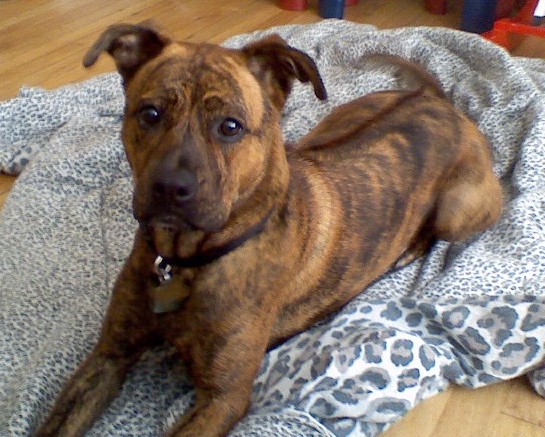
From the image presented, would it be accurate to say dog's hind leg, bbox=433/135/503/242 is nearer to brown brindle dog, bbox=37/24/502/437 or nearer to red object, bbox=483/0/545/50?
brown brindle dog, bbox=37/24/502/437

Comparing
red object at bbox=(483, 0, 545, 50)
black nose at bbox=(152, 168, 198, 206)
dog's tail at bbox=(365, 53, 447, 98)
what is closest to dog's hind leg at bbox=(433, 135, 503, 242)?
dog's tail at bbox=(365, 53, 447, 98)

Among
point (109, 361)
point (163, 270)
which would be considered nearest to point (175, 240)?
point (163, 270)

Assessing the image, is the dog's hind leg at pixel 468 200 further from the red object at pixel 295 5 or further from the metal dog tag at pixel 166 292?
the red object at pixel 295 5

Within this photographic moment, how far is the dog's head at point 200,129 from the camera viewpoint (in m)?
1.47

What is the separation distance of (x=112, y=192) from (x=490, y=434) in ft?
5.06

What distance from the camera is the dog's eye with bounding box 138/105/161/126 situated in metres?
1.52

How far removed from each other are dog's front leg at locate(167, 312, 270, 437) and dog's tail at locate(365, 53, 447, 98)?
1436 millimetres

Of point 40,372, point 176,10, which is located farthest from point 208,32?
point 40,372

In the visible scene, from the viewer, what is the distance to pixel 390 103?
233 cm

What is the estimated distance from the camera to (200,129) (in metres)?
1.50

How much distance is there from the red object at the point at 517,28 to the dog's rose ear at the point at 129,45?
8.45 feet

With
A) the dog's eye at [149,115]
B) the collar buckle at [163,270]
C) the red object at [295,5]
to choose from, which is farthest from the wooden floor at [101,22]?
the dog's eye at [149,115]

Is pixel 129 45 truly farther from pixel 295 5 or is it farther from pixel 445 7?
pixel 445 7

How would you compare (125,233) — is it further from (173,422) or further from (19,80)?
(19,80)
